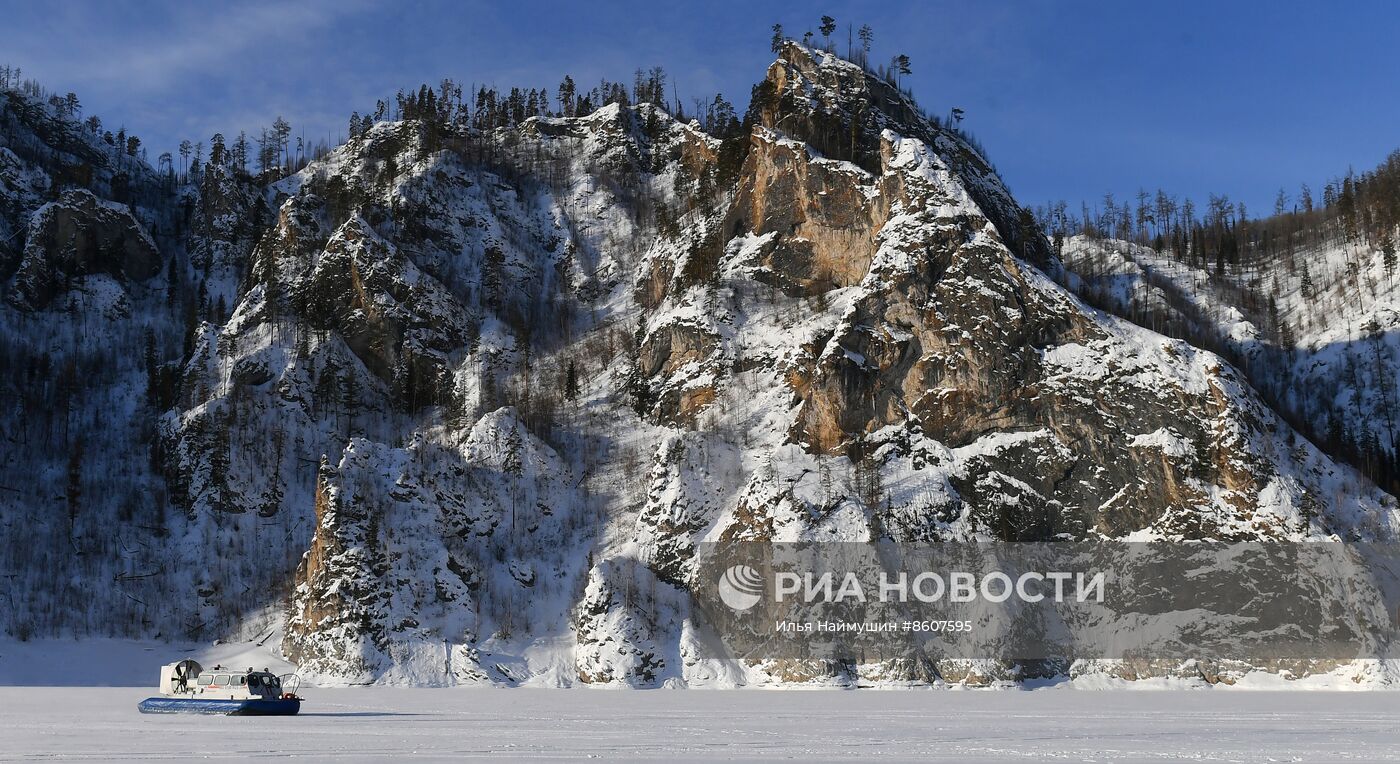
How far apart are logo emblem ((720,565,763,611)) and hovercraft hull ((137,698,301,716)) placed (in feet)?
114

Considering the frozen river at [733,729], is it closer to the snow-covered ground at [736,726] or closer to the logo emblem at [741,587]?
the snow-covered ground at [736,726]

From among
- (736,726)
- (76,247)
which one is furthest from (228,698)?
(76,247)

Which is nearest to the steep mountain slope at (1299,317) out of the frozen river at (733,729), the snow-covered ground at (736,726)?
the snow-covered ground at (736,726)

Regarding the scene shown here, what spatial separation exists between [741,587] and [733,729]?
3928cm

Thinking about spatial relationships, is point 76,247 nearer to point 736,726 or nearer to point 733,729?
point 736,726

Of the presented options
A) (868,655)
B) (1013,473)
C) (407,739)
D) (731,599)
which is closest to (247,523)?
(731,599)

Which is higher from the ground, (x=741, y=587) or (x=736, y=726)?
(x=741, y=587)

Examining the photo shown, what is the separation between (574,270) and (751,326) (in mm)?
32787

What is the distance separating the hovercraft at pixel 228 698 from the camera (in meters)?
43.8

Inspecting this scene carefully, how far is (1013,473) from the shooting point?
77562 millimetres

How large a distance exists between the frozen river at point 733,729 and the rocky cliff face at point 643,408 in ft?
59.2

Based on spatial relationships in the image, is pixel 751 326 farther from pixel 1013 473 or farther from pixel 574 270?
pixel 574 270

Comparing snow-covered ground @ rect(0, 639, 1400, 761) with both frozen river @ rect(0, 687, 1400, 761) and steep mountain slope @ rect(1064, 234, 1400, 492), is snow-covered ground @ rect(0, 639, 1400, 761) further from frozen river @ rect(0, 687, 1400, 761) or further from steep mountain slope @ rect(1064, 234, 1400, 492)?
steep mountain slope @ rect(1064, 234, 1400, 492)

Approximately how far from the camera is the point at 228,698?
146 feet
